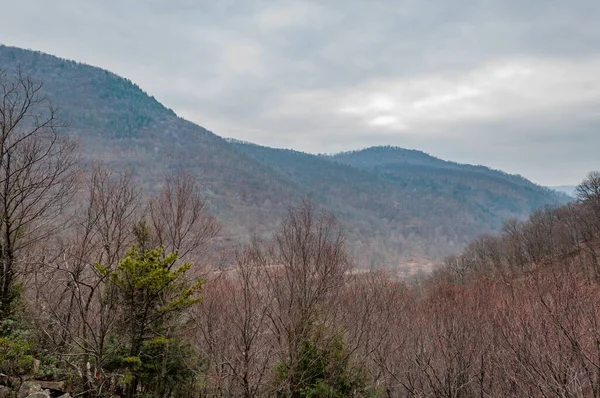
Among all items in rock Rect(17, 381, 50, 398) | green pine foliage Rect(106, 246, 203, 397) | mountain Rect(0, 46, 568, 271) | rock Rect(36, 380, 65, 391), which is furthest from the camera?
mountain Rect(0, 46, 568, 271)

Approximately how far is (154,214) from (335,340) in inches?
345

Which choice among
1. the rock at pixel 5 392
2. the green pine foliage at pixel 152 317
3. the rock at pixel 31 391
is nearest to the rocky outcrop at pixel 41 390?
the rock at pixel 31 391

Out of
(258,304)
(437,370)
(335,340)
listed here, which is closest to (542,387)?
(437,370)

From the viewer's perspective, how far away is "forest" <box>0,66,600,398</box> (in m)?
10.6

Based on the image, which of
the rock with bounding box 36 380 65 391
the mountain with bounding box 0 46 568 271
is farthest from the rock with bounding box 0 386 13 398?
the mountain with bounding box 0 46 568 271

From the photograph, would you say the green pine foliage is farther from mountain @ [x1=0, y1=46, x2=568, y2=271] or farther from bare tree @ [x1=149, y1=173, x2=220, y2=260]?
mountain @ [x1=0, y1=46, x2=568, y2=271]

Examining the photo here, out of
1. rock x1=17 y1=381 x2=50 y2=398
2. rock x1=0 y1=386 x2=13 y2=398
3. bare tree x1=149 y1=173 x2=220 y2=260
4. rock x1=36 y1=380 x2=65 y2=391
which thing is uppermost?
bare tree x1=149 y1=173 x2=220 y2=260

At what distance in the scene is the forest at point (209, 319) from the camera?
10.6m

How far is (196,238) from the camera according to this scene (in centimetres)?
1497

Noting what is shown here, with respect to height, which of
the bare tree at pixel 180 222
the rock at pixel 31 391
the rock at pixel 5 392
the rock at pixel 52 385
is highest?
the bare tree at pixel 180 222

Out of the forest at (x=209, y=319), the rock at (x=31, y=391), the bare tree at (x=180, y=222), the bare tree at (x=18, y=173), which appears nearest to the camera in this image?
the rock at (x=31, y=391)

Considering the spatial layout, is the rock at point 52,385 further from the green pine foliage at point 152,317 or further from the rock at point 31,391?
the green pine foliage at point 152,317

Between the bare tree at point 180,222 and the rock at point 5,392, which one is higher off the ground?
the bare tree at point 180,222

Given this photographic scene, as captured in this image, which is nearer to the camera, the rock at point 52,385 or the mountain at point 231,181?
the rock at point 52,385
